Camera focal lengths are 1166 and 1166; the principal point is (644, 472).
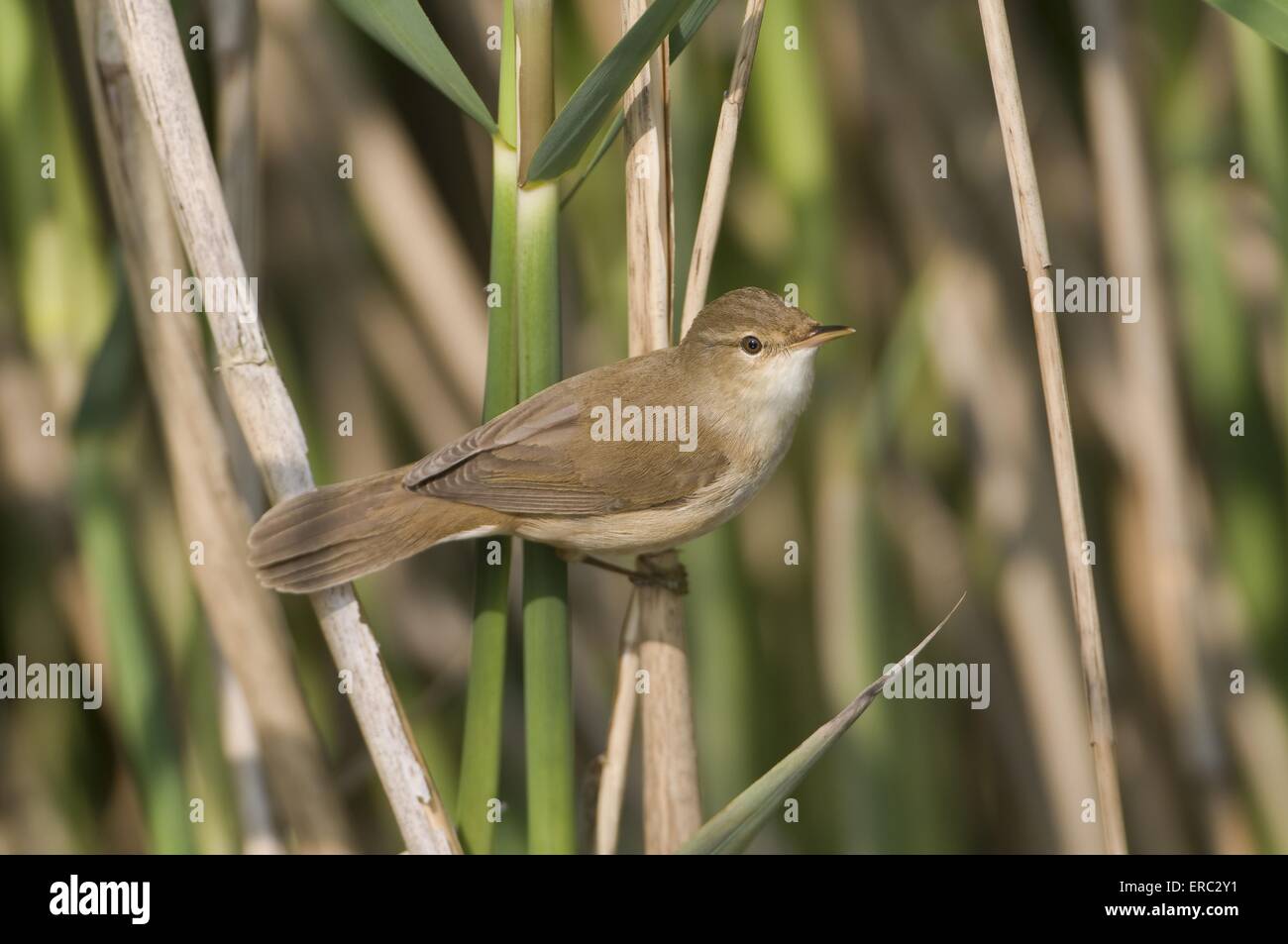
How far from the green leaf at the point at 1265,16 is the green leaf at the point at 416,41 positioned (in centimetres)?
106

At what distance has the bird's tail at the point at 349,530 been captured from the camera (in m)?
2.01

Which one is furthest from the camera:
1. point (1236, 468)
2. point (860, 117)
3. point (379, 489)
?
point (860, 117)

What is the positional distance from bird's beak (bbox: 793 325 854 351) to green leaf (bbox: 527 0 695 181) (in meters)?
0.65

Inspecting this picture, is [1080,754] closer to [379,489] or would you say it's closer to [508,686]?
[508,686]

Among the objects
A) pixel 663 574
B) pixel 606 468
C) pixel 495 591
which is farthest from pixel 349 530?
pixel 663 574

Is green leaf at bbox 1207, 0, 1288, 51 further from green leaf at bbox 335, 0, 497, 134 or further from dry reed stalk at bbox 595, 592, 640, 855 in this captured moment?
dry reed stalk at bbox 595, 592, 640, 855

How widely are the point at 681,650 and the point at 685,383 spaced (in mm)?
516

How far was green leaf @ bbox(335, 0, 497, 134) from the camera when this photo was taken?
165cm

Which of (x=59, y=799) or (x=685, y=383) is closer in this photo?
(x=685, y=383)

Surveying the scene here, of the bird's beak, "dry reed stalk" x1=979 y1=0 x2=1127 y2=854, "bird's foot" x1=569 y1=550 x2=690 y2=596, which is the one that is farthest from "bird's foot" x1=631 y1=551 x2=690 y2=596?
"dry reed stalk" x1=979 y1=0 x2=1127 y2=854

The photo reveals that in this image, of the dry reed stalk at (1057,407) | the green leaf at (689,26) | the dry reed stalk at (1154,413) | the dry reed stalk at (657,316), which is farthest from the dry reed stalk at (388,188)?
the dry reed stalk at (1154,413)

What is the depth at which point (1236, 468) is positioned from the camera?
267 cm

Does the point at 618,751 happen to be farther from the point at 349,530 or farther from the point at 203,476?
the point at 203,476
